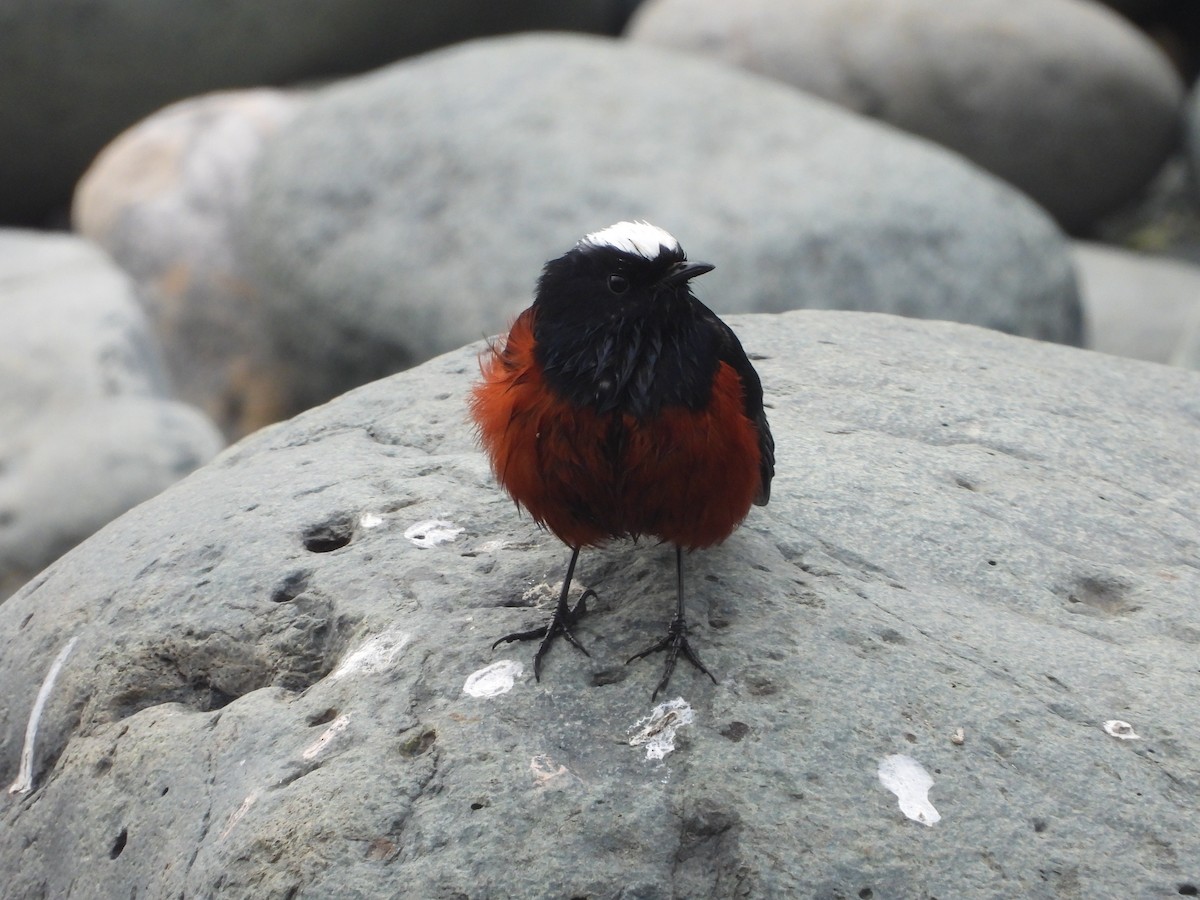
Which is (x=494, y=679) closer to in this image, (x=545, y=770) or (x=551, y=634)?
(x=551, y=634)

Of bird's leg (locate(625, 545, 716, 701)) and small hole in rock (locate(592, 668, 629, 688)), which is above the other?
bird's leg (locate(625, 545, 716, 701))

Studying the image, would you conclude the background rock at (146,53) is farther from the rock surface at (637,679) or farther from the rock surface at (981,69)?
the rock surface at (637,679)

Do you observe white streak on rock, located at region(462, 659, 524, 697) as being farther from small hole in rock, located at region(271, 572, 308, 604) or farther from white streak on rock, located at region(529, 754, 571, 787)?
small hole in rock, located at region(271, 572, 308, 604)

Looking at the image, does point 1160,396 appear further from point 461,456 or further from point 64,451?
point 64,451

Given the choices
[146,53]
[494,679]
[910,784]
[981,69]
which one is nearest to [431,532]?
[494,679]

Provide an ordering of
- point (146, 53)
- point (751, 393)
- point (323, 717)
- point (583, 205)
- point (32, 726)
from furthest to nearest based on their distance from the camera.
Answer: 1. point (146, 53)
2. point (583, 205)
3. point (32, 726)
4. point (751, 393)
5. point (323, 717)

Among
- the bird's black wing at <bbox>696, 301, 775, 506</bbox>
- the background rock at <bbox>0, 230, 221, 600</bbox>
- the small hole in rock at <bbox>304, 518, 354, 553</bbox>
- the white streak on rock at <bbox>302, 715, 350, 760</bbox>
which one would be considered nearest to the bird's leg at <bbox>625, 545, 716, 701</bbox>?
the bird's black wing at <bbox>696, 301, 775, 506</bbox>
